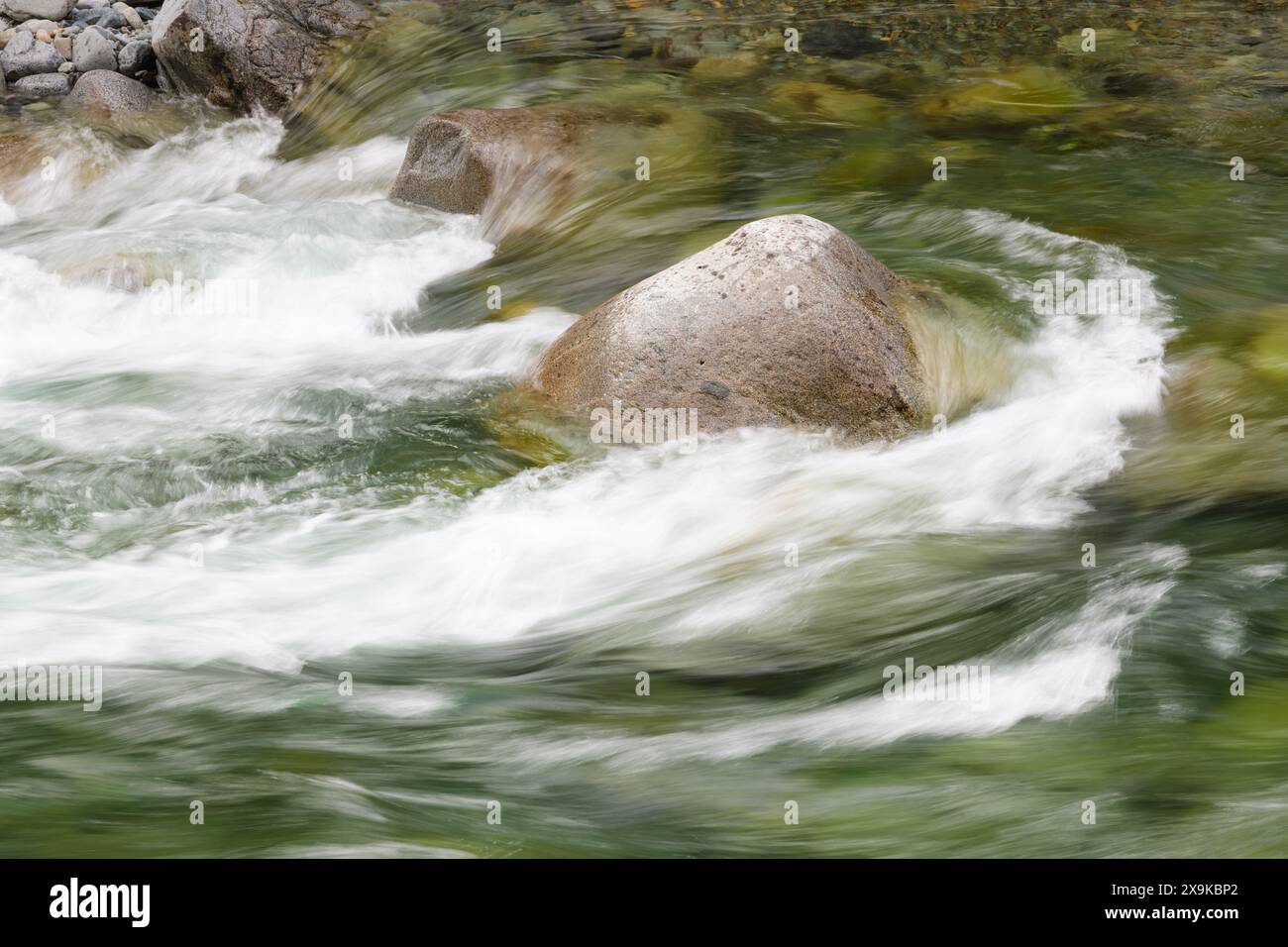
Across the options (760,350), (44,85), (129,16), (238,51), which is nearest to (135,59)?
(44,85)

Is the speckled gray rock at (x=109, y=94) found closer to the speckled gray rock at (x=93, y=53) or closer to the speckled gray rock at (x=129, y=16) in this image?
the speckled gray rock at (x=93, y=53)

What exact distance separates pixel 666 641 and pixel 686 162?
563 cm

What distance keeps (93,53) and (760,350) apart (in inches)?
351

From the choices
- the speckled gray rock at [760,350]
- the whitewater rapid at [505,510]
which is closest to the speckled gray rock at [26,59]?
the whitewater rapid at [505,510]

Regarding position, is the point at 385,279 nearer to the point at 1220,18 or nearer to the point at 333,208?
the point at 333,208

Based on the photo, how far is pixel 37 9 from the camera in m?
13.6

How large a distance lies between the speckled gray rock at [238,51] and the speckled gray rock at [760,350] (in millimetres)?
7101

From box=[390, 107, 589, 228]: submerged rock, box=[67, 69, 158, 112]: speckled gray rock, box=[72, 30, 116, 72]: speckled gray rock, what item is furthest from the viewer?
box=[72, 30, 116, 72]: speckled gray rock

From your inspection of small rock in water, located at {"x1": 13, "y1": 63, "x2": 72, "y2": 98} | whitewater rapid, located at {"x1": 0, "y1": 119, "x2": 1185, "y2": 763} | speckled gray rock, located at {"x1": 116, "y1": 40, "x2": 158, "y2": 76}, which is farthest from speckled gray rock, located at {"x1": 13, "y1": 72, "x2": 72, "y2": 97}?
whitewater rapid, located at {"x1": 0, "y1": 119, "x2": 1185, "y2": 763}

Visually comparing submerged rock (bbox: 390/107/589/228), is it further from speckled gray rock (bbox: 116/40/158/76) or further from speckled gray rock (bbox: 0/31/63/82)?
speckled gray rock (bbox: 0/31/63/82)

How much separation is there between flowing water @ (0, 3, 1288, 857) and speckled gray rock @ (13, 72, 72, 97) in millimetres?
1099

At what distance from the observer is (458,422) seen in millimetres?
7098

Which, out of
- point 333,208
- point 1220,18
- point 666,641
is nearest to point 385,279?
point 333,208

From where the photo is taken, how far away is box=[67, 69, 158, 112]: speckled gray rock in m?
12.5
